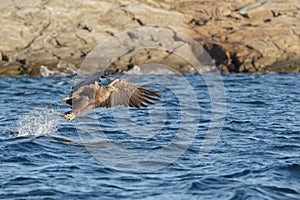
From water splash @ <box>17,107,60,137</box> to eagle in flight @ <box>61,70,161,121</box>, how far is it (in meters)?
0.91

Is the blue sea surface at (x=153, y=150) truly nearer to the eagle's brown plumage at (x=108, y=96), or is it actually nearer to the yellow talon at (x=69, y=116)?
the yellow talon at (x=69, y=116)

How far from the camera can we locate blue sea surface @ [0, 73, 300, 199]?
8.12 m

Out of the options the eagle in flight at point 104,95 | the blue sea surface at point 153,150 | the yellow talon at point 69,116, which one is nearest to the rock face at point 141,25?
the blue sea surface at point 153,150

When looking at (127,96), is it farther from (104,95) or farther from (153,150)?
(153,150)

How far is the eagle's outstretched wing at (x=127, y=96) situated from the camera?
1075 cm

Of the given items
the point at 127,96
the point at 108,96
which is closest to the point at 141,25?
the point at 127,96

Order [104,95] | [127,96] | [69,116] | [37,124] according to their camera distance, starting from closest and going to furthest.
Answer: [69,116], [104,95], [127,96], [37,124]

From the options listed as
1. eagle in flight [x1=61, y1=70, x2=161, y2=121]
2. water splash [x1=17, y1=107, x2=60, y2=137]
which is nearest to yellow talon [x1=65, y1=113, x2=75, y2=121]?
eagle in flight [x1=61, y1=70, x2=161, y2=121]

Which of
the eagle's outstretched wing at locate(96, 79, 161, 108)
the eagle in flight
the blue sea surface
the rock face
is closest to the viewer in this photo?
the blue sea surface

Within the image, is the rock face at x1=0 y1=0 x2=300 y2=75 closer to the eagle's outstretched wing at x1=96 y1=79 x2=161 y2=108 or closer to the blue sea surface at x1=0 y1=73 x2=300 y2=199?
the blue sea surface at x1=0 y1=73 x2=300 y2=199

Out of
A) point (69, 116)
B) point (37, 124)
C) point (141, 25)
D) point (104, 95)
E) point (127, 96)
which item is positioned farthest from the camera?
point (141, 25)

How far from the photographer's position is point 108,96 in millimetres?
10688

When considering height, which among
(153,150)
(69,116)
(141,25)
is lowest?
(153,150)

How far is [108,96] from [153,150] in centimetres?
124
